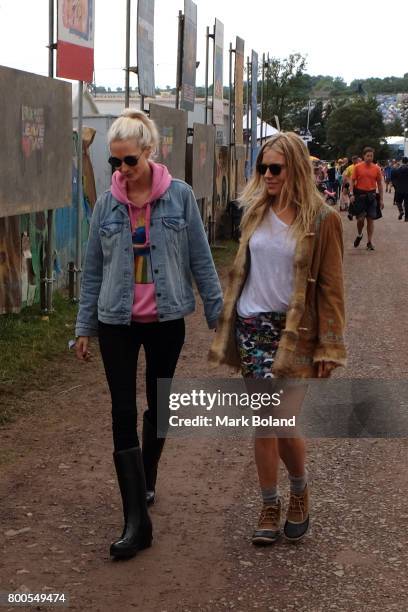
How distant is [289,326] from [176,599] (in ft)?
3.81

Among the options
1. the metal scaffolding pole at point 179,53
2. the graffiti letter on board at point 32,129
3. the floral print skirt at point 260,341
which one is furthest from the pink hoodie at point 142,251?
the metal scaffolding pole at point 179,53

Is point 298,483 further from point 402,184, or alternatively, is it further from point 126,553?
point 402,184

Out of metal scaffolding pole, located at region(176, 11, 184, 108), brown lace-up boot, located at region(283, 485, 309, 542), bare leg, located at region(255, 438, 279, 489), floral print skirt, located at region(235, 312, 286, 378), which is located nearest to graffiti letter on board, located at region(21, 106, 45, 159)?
floral print skirt, located at region(235, 312, 286, 378)

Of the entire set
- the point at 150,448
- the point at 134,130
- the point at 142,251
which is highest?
the point at 134,130

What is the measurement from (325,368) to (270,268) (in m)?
0.48

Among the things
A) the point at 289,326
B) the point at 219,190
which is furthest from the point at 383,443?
the point at 219,190

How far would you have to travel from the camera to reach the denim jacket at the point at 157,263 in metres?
Result: 4.41

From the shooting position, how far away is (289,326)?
4.24m

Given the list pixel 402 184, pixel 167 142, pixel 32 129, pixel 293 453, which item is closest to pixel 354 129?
pixel 402 184

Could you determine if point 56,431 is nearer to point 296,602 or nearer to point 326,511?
point 326,511

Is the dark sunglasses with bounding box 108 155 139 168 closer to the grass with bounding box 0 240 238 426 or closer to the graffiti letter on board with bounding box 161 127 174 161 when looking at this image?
the grass with bounding box 0 240 238 426

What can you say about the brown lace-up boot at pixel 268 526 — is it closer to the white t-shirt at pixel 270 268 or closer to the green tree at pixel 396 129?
the white t-shirt at pixel 270 268

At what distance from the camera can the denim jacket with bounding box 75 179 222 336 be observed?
441 centimetres

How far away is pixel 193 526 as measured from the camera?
15.6ft
